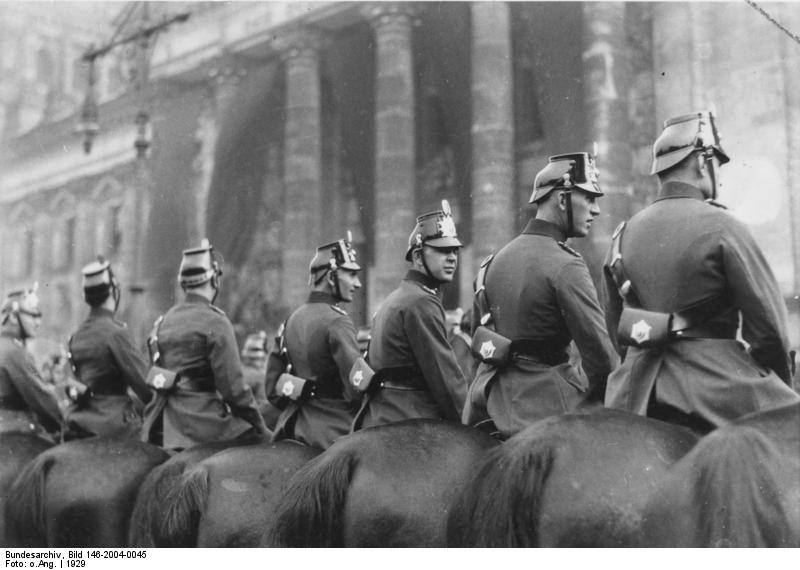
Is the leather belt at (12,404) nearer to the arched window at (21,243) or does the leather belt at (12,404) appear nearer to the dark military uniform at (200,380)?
the dark military uniform at (200,380)

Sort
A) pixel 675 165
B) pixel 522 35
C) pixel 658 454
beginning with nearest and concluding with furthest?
pixel 658 454
pixel 675 165
pixel 522 35

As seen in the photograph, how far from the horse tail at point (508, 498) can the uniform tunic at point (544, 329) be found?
126cm

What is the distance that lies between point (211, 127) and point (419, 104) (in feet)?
21.0

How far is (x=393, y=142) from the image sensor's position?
20.3 m

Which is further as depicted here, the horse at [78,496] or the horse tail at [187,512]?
the horse at [78,496]

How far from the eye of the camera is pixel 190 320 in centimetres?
822

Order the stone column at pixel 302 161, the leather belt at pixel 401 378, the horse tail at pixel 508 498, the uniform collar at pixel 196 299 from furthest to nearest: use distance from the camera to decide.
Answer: the stone column at pixel 302 161, the uniform collar at pixel 196 299, the leather belt at pixel 401 378, the horse tail at pixel 508 498

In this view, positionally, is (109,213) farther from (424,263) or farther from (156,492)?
(424,263)

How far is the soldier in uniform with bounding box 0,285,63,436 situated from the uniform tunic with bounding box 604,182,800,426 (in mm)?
6220

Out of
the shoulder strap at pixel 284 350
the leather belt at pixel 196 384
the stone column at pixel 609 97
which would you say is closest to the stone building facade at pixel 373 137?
the stone column at pixel 609 97

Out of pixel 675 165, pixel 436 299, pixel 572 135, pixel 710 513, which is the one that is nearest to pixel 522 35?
pixel 572 135

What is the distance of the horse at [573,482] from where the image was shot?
4012 mm

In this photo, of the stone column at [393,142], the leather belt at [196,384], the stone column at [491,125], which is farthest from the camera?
the stone column at [393,142]

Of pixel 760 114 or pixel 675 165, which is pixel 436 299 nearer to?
pixel 675 165
